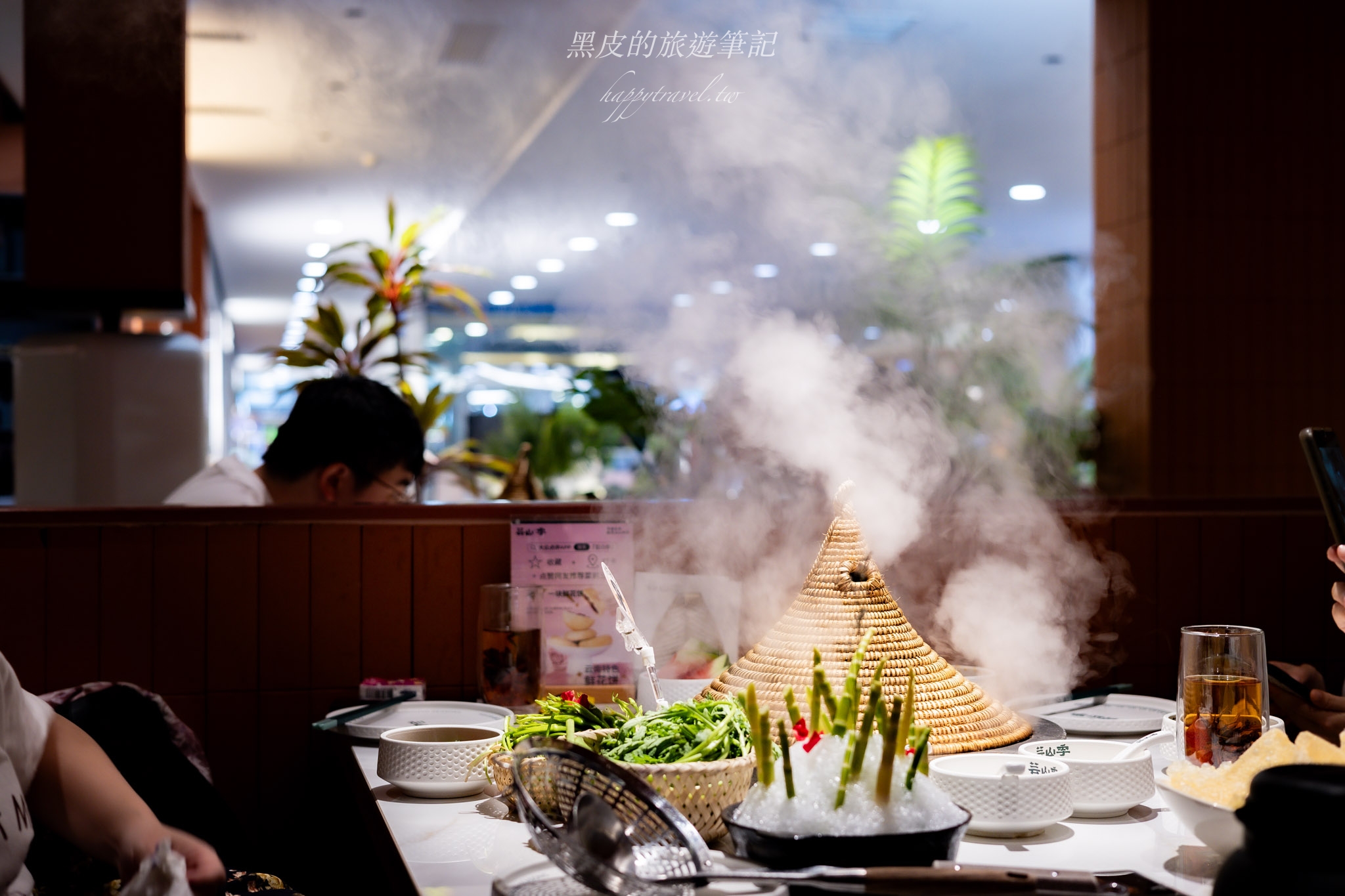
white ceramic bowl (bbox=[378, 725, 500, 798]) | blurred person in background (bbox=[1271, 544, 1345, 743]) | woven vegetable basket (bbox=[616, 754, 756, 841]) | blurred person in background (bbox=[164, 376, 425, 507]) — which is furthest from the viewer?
blurred person in background (bbox=[164, 376, 425, 507])

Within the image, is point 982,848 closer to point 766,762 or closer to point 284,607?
point 766,762

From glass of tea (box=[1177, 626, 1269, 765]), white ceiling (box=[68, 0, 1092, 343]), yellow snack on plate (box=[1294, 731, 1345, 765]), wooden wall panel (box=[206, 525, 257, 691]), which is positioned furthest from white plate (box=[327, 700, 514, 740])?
white ceiling (box=[68, 0, 1092, 343])

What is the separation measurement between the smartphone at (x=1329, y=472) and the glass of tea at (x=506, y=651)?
125 cm

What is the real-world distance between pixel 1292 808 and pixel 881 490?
1278 millimetres

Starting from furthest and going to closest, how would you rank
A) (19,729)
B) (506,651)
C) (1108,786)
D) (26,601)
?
(26,601)
(506,651)
(19,729)
(1108,786)

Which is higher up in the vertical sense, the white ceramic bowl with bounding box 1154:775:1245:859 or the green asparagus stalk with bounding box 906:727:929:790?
the green asparagus stalk with bounding box 906:727:929:790

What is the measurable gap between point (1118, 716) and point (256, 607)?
5.13ft

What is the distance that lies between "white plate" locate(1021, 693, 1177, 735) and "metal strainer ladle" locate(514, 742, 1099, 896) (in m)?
0.90

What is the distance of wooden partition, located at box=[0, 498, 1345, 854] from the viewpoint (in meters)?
2.04

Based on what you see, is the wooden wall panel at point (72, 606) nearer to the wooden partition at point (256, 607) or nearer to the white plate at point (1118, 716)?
the wooden partition at point (256, 607)

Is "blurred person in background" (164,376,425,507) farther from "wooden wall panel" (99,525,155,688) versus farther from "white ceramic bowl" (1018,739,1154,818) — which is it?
"white ceramic bowl" (1018,739,1154,818)

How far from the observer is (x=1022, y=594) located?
2219 mm

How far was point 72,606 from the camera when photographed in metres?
2.04

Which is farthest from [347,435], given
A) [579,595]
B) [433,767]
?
[433,767]
